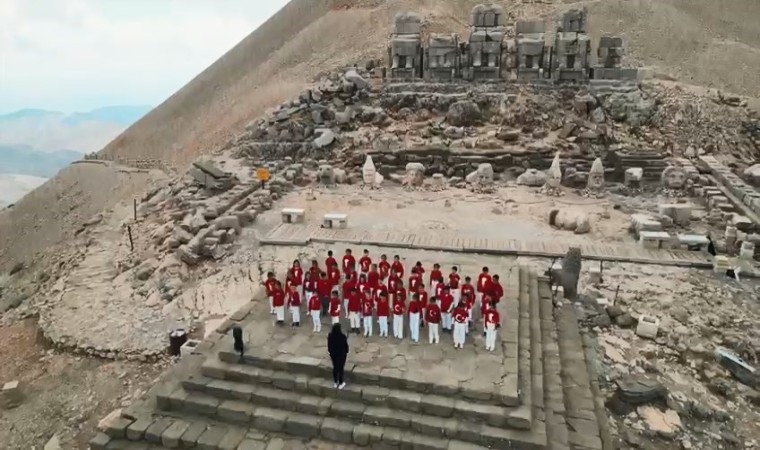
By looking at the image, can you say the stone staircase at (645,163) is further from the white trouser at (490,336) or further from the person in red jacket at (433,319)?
the person in red jacket at (433,319)

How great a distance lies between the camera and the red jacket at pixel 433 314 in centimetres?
789

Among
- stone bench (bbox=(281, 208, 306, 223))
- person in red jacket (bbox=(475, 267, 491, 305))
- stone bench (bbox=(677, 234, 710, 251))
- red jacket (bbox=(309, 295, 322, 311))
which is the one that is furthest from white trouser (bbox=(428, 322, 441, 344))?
stone bench (bbox=(677, 234, 710, 251))

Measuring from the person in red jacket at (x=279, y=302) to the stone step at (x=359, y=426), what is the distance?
1583mm

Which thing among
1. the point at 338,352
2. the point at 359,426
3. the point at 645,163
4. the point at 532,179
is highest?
the point at 645,163

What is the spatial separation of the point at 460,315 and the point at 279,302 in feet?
8.69

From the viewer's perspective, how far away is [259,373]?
7.47 metres

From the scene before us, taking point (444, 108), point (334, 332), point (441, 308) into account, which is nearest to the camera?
point (334, 332)

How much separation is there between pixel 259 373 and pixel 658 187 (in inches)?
550

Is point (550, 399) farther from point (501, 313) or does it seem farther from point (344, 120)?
point (344, 120)

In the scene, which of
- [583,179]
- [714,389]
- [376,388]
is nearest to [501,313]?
[376,388]

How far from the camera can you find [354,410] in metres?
6.89

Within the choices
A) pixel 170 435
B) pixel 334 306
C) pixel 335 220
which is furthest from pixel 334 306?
pixel 335 220

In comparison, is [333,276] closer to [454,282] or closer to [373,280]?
[373,280]

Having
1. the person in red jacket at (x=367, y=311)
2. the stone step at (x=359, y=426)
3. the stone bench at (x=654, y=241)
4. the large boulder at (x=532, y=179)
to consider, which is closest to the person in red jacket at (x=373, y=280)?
the person in red jacket at (x=367, y=311)
